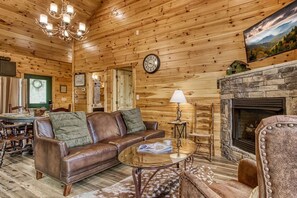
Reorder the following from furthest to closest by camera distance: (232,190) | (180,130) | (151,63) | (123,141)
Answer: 1. (151,63)
2. (180,130)
3. (123,141)
4. (232,190)

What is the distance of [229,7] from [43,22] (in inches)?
140

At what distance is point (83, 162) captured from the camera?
246 cm

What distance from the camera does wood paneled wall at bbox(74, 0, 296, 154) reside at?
3.80 metres

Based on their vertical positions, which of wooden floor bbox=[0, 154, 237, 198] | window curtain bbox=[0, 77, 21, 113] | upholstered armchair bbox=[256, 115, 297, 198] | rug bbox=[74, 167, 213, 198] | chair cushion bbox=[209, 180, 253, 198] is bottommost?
wooden floor bbox=[0, 154, 237, 198]

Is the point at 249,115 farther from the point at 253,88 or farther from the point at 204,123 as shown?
the point at 204,123

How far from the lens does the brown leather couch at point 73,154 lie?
2.35 meters

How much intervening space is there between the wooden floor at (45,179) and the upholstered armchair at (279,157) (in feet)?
7.49

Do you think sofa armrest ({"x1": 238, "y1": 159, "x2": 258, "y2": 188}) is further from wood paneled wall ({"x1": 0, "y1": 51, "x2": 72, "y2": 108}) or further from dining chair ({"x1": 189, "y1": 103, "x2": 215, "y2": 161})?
wood paneled wall ({"x1": 0, "y1": 51, "x2": 72, "y2": 108})

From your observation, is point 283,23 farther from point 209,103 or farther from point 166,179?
point 166,179

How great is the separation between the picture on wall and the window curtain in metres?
6.50

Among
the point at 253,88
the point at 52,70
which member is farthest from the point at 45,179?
the point at 52,70

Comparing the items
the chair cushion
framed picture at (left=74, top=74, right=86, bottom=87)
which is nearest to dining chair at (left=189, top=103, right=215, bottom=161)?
the chair cushion

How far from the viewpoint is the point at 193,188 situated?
3.35ft

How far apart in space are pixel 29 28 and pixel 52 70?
2.13 metres
